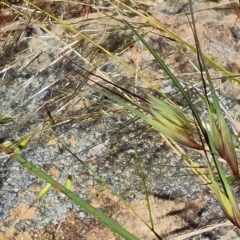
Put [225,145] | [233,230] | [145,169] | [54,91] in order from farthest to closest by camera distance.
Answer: [54,91] < [145,169] < [233,230] < [225,145]

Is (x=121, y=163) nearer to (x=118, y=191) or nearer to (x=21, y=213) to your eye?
(x=118, y=191)

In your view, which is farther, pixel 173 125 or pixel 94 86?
pixel 94 86

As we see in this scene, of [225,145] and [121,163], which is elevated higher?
[225,145]

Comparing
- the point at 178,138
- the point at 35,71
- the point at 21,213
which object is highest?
the point at 178,138

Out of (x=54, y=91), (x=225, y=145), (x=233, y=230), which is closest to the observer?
(x=225, y=145)

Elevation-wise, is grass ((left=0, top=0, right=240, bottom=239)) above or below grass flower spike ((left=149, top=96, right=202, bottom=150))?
below

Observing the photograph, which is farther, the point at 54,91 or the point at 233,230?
the point at 54,91

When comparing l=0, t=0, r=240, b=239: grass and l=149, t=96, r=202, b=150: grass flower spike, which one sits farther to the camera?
l=0, t=0, r=240, b=239: grass

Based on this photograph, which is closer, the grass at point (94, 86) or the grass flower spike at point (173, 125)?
the grass flower spike at point (173, 125)

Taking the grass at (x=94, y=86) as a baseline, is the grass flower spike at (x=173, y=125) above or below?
above

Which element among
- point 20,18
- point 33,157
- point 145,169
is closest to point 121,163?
point 145,169
